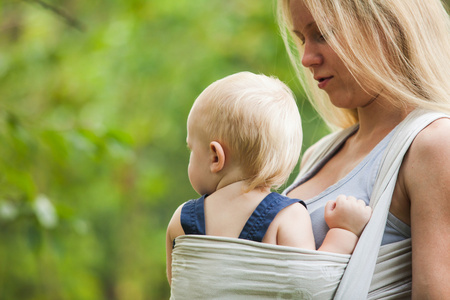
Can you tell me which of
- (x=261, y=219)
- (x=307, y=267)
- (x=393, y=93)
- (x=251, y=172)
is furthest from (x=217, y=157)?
(x=393, y=93)

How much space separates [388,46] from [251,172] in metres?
0.51

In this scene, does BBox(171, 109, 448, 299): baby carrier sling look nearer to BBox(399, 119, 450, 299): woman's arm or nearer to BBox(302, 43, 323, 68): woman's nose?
BBox(399, 119, 450, 299): woman's arm

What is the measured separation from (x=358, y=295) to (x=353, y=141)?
25.1 inches

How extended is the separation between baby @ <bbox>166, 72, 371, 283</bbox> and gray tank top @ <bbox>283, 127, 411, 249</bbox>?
63mm

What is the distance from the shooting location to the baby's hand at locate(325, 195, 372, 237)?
134 centimetres

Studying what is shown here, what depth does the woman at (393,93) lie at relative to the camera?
4.18 ft

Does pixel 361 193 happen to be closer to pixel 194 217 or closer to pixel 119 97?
pixel 194 217

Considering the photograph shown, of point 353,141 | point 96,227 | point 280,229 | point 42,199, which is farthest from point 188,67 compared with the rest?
point 280,229

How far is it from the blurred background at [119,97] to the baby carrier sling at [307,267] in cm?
294

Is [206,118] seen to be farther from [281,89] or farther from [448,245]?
[448,245]

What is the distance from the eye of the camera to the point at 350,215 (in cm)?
135

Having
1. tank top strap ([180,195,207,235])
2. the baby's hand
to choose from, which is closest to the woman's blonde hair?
the baby's hand

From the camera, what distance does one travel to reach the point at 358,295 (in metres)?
1.28

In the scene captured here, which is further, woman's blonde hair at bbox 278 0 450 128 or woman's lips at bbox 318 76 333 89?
woman's lips at bbox 318 76 333 89
